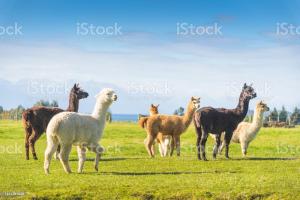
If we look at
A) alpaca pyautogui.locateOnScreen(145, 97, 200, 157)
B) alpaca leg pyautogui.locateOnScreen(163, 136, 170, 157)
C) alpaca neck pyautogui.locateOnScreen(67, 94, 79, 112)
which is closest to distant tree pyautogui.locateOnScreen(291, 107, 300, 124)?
alpaca leg pyautogui.locateOnScreen(163, 136, 170, 157)

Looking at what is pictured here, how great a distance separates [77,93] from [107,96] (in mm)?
4568

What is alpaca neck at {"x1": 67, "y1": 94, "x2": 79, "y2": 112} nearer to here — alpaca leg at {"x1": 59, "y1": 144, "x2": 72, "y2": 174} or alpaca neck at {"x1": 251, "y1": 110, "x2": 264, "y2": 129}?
alpaca leg at {"x1": 59, "y1": 144, "x2": 72, "y2": 174}

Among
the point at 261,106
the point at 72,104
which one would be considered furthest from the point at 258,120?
the point at 72,104

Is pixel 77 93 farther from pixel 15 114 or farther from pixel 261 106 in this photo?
pixel 15 114

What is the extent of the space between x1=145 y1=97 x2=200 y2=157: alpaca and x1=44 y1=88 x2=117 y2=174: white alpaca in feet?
16.4

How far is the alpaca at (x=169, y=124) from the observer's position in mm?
18250

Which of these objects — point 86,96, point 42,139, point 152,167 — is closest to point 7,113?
point 42,139

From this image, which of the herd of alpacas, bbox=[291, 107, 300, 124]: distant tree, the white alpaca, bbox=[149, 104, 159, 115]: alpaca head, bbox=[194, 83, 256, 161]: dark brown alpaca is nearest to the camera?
the white alpaca

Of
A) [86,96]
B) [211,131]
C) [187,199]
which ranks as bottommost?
[187,199]

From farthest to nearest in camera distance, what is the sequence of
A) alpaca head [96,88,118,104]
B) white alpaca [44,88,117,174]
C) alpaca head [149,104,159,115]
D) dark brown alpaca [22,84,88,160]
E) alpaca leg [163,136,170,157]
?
1. alpaca head [149,104,159,115]
2. alpaca leg [163,136,170,157]
3. dark brown alpaca [22,84,88,160]
4. alpaca head [96,88,118,104]
5. white alpaca [44,88,117,174]

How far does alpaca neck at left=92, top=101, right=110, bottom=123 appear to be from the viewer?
Result: 13.2 m

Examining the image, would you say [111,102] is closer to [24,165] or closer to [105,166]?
[105,166]

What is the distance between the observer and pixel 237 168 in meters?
14.0

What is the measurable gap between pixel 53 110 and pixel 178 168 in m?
5.20
